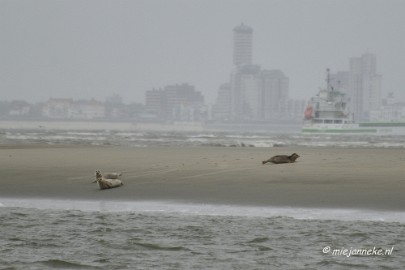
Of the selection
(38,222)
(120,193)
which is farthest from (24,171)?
(38,222)

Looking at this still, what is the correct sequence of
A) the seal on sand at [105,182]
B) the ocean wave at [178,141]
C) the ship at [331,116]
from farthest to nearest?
the ship at [331,116]
the ocean wave at [178,141]
the seal on sand at [105,182]

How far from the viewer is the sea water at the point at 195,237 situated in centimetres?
991

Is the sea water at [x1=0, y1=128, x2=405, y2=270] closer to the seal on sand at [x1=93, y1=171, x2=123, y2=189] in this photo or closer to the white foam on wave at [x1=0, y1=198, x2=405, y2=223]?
the white foam on wave at [x1=0, y1=198, x2=405, y2=223]

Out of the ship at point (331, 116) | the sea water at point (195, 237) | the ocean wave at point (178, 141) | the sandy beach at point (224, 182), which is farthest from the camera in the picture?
the ship at point (331, 116)

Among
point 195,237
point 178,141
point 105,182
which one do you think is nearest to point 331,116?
point 178,141

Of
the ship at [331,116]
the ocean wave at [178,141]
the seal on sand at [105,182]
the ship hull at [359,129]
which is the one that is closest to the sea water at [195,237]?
the seal on sand at [105,182]

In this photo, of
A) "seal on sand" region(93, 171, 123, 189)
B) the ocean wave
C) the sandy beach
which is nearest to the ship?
the ocean wave

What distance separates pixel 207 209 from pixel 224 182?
3.53 meters

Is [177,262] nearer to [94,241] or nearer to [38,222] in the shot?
[94,241]

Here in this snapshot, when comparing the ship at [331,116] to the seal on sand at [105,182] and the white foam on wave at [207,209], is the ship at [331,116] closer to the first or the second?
the seal on sand at [105,182]

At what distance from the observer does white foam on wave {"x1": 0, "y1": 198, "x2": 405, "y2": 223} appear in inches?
518

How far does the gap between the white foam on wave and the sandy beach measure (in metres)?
0.48

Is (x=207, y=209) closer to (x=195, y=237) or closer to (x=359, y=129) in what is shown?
(x=195, y=237)

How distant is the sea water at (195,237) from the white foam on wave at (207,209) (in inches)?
0.6
